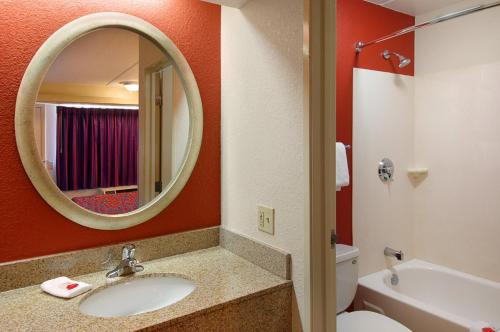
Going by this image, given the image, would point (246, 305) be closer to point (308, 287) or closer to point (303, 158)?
point (308, 287)

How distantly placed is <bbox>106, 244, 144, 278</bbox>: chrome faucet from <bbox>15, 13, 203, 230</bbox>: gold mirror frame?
11cm

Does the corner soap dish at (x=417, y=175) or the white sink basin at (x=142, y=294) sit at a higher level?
the corner soap dish at (x=417, y=175)

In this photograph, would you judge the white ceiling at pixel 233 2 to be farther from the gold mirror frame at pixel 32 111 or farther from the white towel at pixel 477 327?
the white towel at pixel 477 327

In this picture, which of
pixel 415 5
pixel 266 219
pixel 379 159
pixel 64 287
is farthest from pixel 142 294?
pixel 415 5

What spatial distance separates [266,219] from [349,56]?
4.56 feet

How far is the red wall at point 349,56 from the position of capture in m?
2.22

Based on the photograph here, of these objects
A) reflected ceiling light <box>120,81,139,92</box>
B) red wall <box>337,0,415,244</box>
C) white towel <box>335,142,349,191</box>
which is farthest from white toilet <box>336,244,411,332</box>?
reflected ceiling light <box>120,81,139,92</box>

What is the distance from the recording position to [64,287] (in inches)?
47.1

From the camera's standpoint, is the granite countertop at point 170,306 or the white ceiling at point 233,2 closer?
the granite countertop at point 170,306

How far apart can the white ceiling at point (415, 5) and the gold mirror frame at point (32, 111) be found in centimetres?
155

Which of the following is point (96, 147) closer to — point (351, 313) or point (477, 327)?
point (351, 313)

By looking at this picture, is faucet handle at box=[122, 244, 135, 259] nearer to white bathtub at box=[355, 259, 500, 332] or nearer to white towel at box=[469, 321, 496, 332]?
white bathtub at box=[355, 259, 500, 332]

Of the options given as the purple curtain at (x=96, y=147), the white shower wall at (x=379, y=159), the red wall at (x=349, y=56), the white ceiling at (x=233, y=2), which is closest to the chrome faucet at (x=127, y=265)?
the purple curtain at (x=96, y=147)

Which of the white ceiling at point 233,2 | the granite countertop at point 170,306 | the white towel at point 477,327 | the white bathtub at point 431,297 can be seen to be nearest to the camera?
the granite countertop at point 170,306
